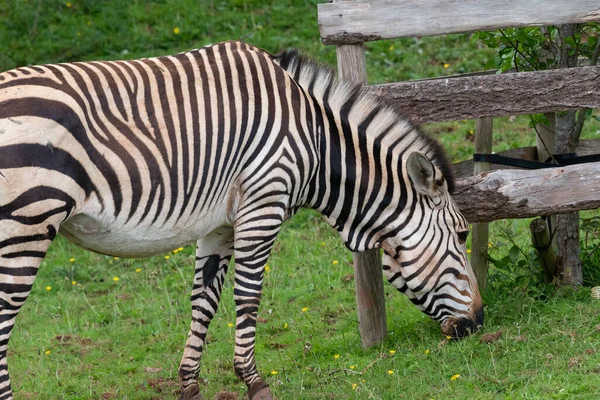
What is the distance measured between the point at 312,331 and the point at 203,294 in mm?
1419

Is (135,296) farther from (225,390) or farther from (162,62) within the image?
(162,62)

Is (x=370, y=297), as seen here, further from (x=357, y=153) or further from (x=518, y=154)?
(x=518, y=154)

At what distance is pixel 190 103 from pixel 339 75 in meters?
1.30

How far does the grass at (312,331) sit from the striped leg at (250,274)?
1.13ft

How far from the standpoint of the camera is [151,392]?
652cm

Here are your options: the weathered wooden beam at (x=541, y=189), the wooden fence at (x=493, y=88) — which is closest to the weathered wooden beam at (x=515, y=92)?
the wooden fence at (x=493, y=88)

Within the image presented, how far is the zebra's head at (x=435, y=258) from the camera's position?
6070 millimetres

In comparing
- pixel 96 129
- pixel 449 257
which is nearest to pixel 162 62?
pixel 96 129

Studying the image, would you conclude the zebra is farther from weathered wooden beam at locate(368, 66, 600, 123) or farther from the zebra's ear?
weathered wooden beam at locate(368, 66, 600, 123)

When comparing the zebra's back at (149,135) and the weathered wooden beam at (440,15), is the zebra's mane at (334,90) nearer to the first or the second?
the zebra's back at (149,135)

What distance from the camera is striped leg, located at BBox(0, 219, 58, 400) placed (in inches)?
193

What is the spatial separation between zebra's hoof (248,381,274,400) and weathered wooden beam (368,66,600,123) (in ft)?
7.76

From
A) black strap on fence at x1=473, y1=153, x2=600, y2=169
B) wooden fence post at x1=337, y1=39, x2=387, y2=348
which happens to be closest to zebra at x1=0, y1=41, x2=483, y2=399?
wooden fence post at x1=337, y1=39, x2=387, y2=348

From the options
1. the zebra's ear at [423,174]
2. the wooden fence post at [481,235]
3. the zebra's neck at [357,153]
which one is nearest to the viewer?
the zebra's ear at [423,174]
